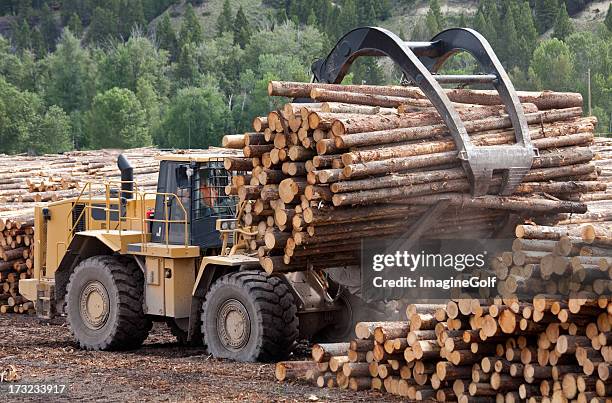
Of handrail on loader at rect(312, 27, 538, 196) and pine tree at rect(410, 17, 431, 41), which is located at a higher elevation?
pine tree at rect(410, 17, 431, 41)

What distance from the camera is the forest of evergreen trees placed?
91125mm

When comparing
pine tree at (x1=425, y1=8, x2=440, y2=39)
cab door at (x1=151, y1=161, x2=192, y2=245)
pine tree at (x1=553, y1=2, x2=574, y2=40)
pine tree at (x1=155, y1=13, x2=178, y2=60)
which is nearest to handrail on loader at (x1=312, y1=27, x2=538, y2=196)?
cab door at (x1=151, y1=161, x2=192, y2=245)

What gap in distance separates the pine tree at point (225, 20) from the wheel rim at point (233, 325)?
123065 mm

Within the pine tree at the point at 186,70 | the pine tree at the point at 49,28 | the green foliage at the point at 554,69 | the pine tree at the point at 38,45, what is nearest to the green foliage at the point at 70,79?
the pine tree at the point at 186,70

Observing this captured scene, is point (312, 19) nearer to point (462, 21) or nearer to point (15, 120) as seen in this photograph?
point (462, 21)

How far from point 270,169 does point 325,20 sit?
125 meters

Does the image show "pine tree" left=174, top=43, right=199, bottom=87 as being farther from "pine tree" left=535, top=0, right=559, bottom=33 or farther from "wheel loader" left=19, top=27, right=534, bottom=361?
"wheel loader" left=19, top=27, right=534, bottom=361

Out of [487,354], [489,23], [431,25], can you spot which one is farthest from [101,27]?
[487,354]

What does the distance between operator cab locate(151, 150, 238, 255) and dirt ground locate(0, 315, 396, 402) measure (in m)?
1.57

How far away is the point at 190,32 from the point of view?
5281 inches

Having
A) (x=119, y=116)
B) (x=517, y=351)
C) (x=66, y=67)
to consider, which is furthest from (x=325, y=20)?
(x=517, y=351)

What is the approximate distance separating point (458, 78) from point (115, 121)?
7762 cm

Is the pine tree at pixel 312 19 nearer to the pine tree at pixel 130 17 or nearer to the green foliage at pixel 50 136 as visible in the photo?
the pine tree at pixel 130 17

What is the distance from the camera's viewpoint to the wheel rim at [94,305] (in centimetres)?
1792
